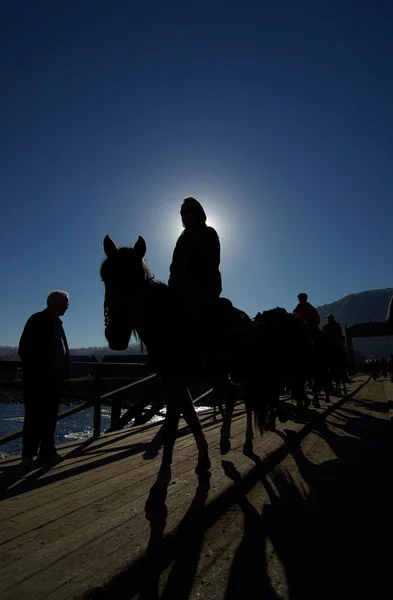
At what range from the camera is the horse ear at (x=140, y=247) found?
3.23m

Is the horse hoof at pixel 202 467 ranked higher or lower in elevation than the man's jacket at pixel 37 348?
lower

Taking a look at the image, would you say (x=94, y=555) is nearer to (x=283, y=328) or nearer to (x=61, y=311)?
(x=61, y=311)

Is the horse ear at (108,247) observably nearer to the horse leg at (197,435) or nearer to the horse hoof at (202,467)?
the horse leg at (197,435)

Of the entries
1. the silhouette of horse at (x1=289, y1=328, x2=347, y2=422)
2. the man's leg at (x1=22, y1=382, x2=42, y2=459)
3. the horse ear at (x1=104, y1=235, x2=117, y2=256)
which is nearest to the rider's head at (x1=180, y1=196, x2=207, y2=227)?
the horse ear at (x1=104, y1=235, x2=117, y2=256)

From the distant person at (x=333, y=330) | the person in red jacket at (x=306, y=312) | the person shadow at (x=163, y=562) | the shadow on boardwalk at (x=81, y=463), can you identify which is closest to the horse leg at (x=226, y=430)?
the shadow on boardwalk at (x=81, y=463)

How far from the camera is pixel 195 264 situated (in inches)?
153

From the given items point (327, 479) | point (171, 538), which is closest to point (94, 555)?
point (171, 538)

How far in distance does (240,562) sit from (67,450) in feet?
15.1

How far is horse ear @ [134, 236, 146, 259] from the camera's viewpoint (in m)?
3.23

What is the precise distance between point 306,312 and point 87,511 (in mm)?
9212

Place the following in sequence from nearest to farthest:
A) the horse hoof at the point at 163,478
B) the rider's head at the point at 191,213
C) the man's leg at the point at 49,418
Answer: the horse hoof at the point at 163,478 < the rider's head at the point at 191,213 < the man's leg at the point at 49,418

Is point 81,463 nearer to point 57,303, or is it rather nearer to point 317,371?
point 57,303

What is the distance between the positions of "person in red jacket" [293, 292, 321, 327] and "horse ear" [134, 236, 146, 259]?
8259mm

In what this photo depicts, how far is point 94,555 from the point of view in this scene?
2.03 meters
